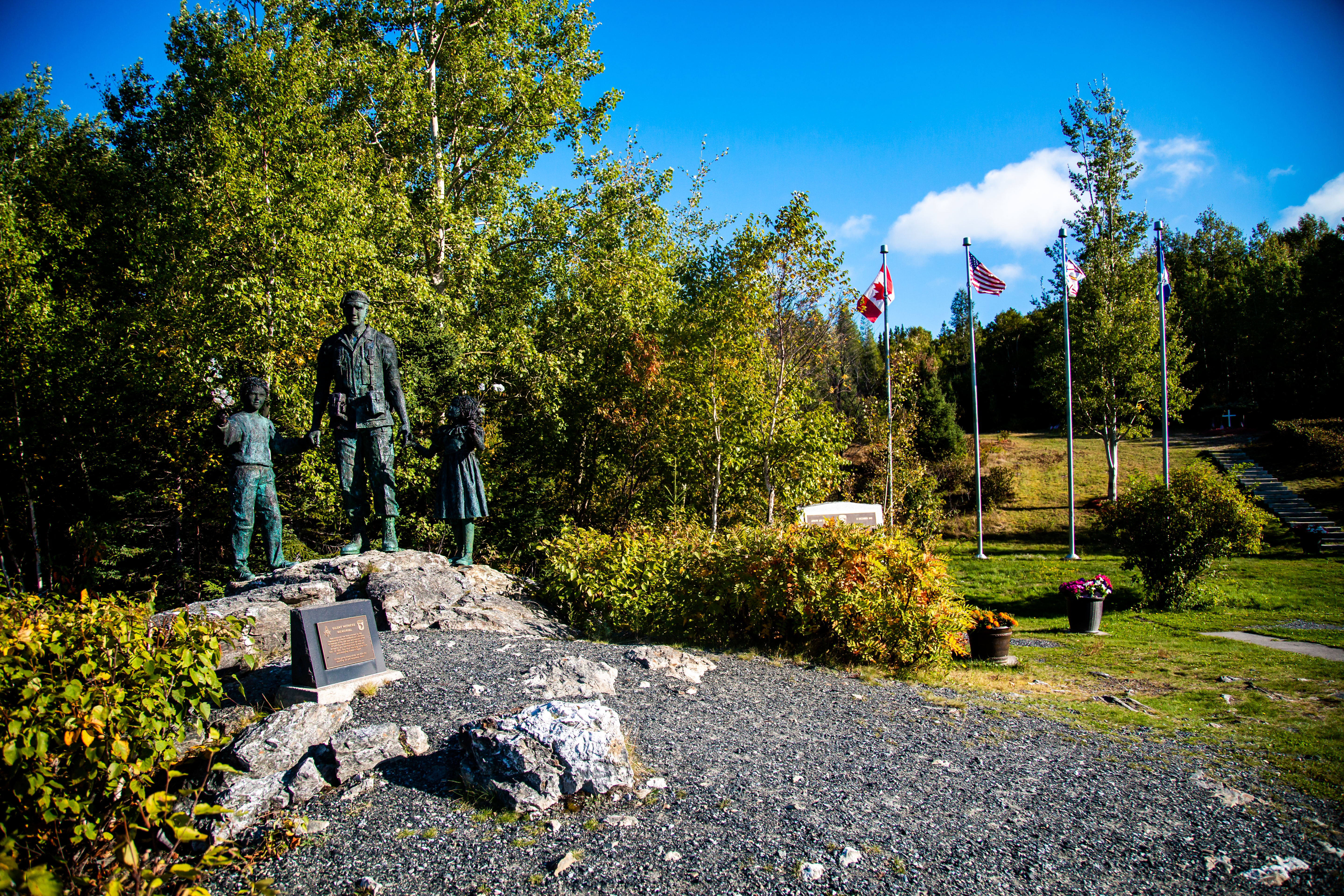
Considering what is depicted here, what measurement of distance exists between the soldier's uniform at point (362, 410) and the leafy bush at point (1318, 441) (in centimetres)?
2841

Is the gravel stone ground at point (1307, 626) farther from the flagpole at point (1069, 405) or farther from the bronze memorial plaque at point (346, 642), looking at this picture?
the bronze memorial plaque at point (346, 642)

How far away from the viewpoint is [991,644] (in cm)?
872

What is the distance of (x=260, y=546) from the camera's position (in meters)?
12.2

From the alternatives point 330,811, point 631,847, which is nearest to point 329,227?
point 330,811

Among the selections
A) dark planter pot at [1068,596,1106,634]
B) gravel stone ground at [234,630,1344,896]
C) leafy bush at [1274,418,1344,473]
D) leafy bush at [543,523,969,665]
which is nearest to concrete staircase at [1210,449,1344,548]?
leafy bush at [1274,418,1344,473]

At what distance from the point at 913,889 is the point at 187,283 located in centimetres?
1172

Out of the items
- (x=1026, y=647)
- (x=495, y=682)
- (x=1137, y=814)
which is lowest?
(x=1026, y=647)

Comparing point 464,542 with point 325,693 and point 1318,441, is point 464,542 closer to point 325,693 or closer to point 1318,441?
point 325,693

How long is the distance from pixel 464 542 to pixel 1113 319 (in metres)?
25.8

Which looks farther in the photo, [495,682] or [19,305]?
[19,305]

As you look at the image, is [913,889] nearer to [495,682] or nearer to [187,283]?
[495,682]

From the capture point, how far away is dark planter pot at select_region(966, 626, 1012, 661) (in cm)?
868

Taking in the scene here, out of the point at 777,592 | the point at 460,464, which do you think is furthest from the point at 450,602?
the point at 777,592

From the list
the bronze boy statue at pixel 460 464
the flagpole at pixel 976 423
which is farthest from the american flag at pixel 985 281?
the bronze boy statue at pixel 460 464
